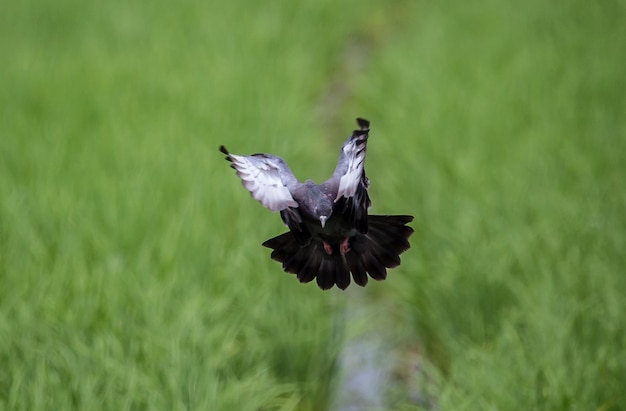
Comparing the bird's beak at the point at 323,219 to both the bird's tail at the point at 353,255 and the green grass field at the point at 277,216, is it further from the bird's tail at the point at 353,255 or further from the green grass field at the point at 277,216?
the green grass field at the point at 277,216

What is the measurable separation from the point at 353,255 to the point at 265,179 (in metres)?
0.09

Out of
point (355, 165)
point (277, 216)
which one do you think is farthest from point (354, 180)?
point (277, 216)

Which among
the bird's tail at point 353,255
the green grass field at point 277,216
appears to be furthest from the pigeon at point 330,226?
the green grass field at point 277,216

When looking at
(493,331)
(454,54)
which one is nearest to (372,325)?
(493,331)

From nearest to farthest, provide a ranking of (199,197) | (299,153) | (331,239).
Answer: (331,239)
(199,197)
(299,153)

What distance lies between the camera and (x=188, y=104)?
3326mm

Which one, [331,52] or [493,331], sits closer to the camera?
[493,331]

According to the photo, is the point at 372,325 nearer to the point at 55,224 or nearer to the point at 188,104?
the point at 55,224

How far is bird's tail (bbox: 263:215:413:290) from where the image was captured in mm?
612

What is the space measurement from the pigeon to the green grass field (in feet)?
3.34

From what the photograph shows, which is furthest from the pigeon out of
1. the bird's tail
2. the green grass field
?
the green grass field

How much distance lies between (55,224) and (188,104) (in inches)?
45.2

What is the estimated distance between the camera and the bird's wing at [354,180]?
1.93 ft

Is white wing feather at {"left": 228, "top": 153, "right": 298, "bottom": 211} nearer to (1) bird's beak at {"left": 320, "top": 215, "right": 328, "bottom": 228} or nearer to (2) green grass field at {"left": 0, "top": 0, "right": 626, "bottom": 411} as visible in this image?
(1) bird's beak at {"left": 320, "top": 215, "right": 328, "bottom": 228}
